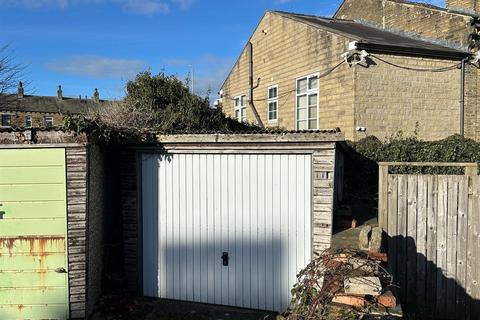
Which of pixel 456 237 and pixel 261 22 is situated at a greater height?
pixel 261 22

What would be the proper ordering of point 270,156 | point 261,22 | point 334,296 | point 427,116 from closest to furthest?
point 334,296
point 270,156
point 427,116
point 261,22

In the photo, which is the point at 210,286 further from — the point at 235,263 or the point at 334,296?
the point at 334,296

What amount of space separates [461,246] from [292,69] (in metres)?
10.6

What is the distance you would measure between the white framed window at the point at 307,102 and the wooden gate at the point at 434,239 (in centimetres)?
832

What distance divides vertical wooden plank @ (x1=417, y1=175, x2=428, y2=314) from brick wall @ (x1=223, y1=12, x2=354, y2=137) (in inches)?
253

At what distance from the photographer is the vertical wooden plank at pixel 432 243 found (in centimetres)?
603

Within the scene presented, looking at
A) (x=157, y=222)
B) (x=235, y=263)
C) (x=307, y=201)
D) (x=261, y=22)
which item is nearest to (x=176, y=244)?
(x=157, y=222)

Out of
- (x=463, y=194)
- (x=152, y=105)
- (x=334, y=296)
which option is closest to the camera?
(x=334, y=296)

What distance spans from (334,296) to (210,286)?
358 cm

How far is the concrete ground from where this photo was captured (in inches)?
238

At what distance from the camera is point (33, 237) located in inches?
226

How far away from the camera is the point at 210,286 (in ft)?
21.7

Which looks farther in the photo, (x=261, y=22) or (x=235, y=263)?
(x=261, y=22)

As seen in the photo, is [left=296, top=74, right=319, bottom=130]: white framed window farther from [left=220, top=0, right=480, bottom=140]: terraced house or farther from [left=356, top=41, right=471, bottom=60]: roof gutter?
[left=356, top=41, right=471, bottom=60]: roof gutter
